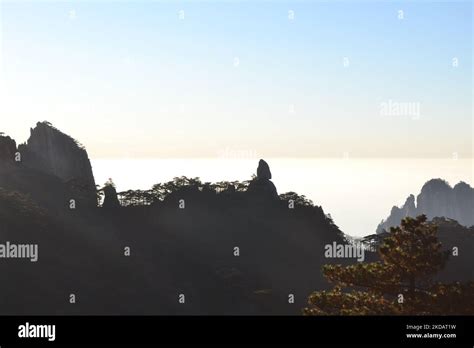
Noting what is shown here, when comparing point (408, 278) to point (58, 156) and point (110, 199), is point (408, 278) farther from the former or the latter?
point (58, 156)

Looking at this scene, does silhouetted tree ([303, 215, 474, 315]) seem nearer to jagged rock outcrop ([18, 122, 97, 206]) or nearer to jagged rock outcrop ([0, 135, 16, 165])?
jagged rock outcrop ([0, 135, 16, 165])

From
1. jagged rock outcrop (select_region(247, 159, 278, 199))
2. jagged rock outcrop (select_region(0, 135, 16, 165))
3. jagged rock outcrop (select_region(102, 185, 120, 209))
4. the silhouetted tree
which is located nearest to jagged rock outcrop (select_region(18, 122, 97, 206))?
jagged rock outcrop (select_region(102, 185, 120, 209))

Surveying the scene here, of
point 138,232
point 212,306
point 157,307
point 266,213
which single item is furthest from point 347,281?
point 266,213

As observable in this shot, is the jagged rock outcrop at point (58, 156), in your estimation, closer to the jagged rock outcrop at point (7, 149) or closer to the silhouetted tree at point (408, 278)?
the jagged rock outcrop at point (7, 149)

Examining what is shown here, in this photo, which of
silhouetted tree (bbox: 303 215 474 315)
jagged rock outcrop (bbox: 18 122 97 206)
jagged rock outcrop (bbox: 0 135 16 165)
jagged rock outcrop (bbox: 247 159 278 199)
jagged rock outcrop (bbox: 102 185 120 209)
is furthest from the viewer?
jagged rock outcrop (bbox: 247 159 278 199)

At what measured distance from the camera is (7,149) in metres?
120

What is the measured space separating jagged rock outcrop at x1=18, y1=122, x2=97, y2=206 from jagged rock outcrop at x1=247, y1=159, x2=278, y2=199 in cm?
3900

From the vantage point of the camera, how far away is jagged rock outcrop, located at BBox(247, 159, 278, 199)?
5551 inches

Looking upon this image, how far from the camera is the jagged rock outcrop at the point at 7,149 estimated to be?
118 meters

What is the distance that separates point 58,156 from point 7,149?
23.3 m

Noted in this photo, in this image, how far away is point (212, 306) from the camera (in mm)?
91188

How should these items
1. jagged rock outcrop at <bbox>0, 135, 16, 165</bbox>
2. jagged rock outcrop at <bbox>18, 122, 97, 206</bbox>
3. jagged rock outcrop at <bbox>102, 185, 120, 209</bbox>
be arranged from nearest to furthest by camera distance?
jagged rock outcrop at <bbox>0, 135, 16, 165</bbox>, jagged rock outcrop at <bbox>102, 185, 120, 209</bbox>, jagged rock outcrop at <bbox>18, 122, 97, 206</bbox>
